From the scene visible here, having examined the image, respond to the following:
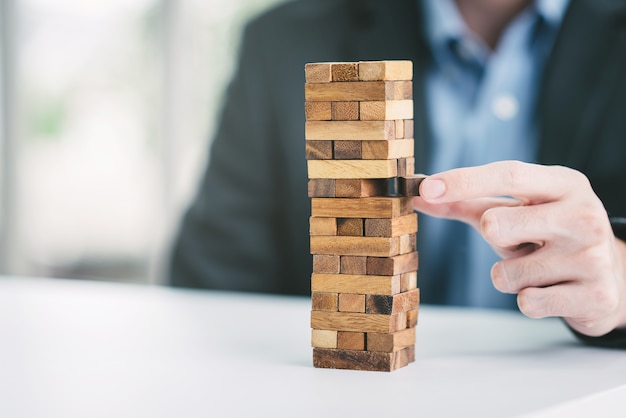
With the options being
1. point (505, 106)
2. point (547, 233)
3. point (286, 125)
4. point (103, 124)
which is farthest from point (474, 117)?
point (103, 124)

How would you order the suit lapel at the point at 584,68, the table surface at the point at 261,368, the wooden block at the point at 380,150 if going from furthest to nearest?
1. the suit lapel at the point at 584,68
2. the wooden block at the point at 380,150
3. the table surface at the point at 261,368

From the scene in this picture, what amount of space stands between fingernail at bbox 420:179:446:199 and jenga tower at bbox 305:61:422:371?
0.08 feet

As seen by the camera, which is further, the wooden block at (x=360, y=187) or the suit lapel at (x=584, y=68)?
the suit lapel at (x=584, y=68)

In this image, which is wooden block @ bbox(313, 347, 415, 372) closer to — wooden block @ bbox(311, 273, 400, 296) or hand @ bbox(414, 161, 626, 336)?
wooden block @ bbox(311, 273, 400, 296)

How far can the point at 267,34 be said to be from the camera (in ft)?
9.58

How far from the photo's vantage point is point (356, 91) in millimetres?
1214

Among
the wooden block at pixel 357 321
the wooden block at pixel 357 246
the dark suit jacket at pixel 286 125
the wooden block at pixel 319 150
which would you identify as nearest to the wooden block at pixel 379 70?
the wooden block at pixel 319 150

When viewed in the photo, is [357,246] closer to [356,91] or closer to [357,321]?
[357,321]

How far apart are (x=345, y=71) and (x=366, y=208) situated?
0.62 feet

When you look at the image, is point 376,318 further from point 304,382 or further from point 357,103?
point 357,103

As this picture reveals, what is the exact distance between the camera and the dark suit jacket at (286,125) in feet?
7.99

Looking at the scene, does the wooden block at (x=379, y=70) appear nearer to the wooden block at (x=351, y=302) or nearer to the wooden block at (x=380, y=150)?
the wooden block at (x=380, y=150)

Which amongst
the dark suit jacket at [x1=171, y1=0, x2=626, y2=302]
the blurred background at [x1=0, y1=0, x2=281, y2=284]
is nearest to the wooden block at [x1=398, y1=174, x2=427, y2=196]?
the dark suit jacket at [x1=171, y1=0, x2=626, y2=302]

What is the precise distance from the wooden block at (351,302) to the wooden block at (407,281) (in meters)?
0.06
